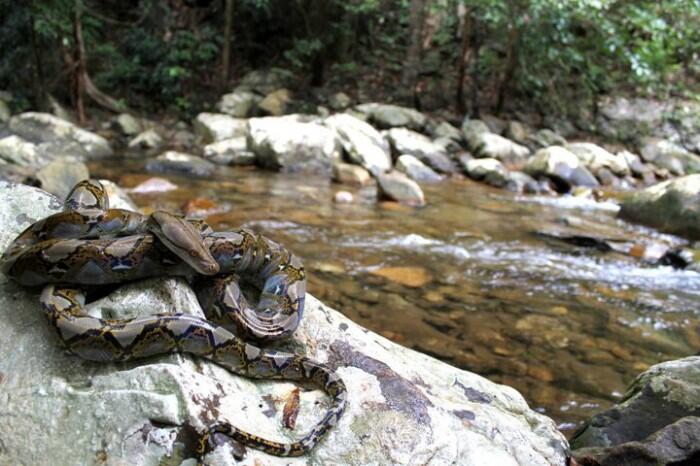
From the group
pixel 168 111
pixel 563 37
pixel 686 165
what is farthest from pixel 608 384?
pixel 168 111

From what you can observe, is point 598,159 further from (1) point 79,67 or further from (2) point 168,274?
(2) point 168,274

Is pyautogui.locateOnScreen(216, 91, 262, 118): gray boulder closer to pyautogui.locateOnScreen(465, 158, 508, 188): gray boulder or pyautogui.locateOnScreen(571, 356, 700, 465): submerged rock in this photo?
pyautogui.locateOnScreen(465, 158, 508, 188): gray boulder

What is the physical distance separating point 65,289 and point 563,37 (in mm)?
18033

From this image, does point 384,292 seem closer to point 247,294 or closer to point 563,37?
point 247,294

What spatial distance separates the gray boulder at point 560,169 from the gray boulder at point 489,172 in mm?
1036

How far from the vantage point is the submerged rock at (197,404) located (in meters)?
2.55

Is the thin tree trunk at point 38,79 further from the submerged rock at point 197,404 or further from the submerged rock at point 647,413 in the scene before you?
the submerged rock at point 647,413

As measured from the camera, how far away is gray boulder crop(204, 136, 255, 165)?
50.5 ft

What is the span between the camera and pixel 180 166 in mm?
14031

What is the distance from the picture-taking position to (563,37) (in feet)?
59.1

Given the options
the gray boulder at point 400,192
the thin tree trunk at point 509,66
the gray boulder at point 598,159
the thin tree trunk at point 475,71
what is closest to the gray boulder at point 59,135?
the gray boulder at point 400,192

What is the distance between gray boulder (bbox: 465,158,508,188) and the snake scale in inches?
504

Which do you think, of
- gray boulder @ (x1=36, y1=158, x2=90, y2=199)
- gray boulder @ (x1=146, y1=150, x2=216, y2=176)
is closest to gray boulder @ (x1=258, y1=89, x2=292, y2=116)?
gray boulder @ (x1=146, y1=150, x2=216, y2=176)

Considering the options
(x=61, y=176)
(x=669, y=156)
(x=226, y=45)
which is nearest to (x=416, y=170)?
(x=226, y=45)
